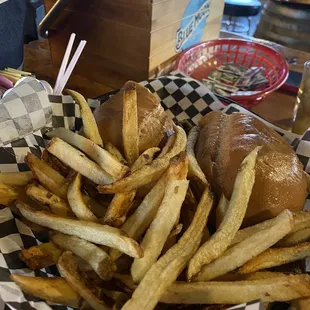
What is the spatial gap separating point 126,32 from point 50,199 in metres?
Answer: 1.00

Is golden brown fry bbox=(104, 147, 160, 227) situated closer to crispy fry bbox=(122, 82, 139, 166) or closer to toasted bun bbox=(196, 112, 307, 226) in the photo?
crispy fry bbox=(122, 82, 139, 166)

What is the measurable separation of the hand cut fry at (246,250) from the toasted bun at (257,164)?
17cm

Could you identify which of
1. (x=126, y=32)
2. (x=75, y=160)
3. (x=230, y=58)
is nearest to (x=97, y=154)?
(x=75, y=160)

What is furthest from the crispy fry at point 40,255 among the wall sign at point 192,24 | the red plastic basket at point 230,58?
the wall sign at point 192,24

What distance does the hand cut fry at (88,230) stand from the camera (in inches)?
Result: 30.7

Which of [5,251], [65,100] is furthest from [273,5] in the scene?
[5,251]

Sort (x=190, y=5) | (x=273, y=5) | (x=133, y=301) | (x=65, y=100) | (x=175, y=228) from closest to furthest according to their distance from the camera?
1. (x=133, y=301)
2. (x=175, y=228)
3. (x=65, y=100)
4. (x=190, y=5)
5. (x=273, y=5)

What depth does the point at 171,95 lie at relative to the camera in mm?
1629

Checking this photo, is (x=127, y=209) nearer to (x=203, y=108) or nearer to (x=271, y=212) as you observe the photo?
(x=271, y=212)

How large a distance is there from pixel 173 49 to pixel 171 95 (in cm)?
35

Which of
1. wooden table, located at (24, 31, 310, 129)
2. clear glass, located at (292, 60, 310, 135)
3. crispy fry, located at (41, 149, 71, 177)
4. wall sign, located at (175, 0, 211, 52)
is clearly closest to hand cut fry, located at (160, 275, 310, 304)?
crispy fry, located at (41, 149, 71, 177)

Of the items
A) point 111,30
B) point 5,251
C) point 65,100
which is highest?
point 111,30

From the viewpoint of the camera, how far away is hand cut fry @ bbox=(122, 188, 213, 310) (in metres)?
0.74

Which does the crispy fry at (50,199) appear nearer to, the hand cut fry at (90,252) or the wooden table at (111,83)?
the hand cut fry at (90,252)
